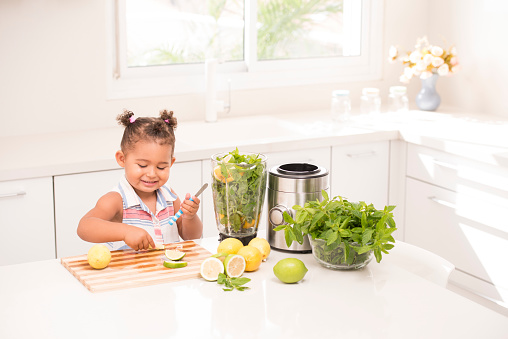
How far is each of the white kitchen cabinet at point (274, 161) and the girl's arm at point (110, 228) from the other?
973 mm

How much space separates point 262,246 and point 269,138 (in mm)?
1533

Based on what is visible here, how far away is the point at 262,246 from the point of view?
1768 millimetres

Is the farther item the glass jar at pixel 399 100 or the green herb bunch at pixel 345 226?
the glass jar at pixel 399 100

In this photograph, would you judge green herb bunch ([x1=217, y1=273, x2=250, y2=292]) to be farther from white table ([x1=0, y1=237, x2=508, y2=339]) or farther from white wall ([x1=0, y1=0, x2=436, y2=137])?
white wall ([x1=0, y1=0, x2=436, y2=137])

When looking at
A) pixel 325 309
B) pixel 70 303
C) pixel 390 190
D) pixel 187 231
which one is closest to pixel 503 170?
pixel 390 190

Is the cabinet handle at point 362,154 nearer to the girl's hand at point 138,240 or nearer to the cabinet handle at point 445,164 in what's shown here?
the cabinet handle at point 445,164

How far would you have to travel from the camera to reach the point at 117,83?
11.4ft

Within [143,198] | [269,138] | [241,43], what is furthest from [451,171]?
[143,198]

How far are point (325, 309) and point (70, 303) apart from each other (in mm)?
528

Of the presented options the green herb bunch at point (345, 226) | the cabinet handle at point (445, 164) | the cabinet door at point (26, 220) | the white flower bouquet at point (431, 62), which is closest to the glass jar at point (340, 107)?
the white flower bouquet at point (431, 62)

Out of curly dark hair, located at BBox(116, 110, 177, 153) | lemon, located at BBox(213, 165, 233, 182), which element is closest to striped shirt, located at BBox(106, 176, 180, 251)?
curly dark hair, located at BBox(116, 110, 177, 153)

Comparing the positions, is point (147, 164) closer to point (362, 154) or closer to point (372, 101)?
point (362, 154)

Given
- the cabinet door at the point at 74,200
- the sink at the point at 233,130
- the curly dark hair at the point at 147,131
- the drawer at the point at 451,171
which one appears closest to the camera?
the curly dark hair at the point at 147,131

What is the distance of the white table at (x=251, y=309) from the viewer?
1.42m
